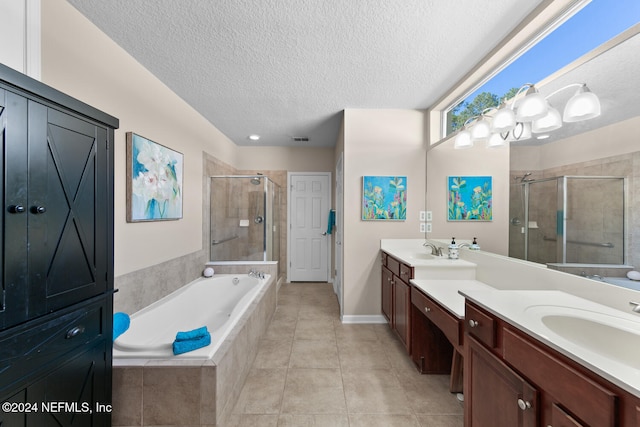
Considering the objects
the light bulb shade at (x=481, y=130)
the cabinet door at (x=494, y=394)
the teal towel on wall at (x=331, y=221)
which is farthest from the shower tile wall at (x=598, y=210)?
the teal towel on wall at (x=331, y=221)

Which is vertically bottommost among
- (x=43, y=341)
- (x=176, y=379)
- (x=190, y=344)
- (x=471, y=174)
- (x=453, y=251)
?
(x=176, y=379)

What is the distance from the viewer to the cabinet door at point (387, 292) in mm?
2572

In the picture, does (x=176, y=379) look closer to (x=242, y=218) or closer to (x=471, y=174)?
(x=242, y=218)

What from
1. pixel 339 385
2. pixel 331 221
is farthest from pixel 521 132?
pixel 331 221

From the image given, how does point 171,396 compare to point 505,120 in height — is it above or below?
below

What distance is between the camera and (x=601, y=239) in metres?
1.23

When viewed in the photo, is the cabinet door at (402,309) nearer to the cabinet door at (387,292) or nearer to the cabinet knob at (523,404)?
the cabinet door at (387,292)

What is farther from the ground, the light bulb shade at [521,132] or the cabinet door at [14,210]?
the light bulb shade at [521,132]

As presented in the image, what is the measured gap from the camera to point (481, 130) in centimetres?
198

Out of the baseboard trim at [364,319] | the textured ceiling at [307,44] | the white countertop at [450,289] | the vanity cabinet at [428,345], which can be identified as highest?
the textured ceiling at [307,44]

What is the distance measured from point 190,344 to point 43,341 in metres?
0.71

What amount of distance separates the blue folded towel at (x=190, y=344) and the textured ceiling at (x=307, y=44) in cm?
199

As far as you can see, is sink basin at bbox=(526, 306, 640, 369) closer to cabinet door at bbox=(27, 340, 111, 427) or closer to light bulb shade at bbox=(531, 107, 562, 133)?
light bulb shade at bbox=(531, 107, 562, 133)

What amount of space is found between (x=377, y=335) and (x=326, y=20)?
2.79 metres
